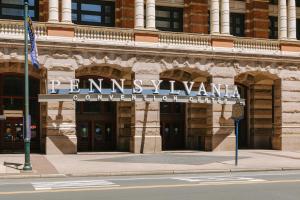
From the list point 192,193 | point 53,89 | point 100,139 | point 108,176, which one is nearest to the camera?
point 192,193

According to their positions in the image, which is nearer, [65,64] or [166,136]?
[65,64]

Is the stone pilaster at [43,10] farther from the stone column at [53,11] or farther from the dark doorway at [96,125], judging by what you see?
the dark doorway at [96,125]

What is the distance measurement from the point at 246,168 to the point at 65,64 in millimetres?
13357

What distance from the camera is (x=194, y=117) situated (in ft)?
123

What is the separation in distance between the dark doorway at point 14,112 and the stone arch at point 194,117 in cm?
919

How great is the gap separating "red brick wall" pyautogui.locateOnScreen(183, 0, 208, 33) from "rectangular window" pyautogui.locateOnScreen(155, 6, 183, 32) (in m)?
0.71

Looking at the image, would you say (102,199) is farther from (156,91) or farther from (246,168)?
(156,91)

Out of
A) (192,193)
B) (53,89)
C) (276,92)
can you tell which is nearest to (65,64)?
(53,89)

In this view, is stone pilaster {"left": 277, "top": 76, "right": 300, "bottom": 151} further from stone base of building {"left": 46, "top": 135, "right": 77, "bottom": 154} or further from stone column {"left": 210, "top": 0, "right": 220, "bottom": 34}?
stone base of building {"left": 46, "top": 135, "right": 77, "bottom": 154}

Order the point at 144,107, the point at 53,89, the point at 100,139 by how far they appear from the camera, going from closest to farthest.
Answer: the point at 53,89 → the point at 144,107 → the point at 100,139

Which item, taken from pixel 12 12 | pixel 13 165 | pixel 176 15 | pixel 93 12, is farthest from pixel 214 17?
pixel 13 165

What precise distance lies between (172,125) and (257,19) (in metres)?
10.3

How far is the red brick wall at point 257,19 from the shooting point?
3903cm

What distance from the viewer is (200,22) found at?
3741 centimetres
